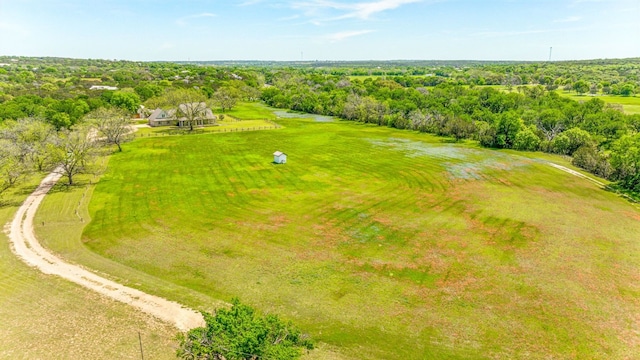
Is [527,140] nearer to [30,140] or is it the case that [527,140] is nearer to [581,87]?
[30,140]

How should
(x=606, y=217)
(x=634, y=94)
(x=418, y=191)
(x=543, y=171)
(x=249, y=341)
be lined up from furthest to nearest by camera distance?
(x=634, y=94), (x=543, y=171), (x=418, y=191), (x=606, y=217), (x=249, y=341)

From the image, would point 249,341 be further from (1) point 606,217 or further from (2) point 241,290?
(1) point 606,217

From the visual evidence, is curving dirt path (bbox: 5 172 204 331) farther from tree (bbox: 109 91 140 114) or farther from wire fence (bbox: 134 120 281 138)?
tree (bbox: 109 91 140 114)

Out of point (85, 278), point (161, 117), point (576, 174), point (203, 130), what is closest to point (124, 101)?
point (161, 117)

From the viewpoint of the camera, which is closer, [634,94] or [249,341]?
[249,341]

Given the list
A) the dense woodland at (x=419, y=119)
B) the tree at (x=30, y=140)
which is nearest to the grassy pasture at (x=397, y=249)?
the dense woodland at (x=419, y=119)

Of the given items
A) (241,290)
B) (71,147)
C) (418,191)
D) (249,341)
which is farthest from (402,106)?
(249,341)
